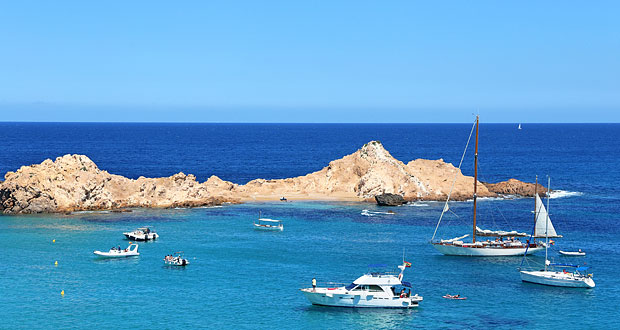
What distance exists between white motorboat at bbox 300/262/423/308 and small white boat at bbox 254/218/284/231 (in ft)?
112

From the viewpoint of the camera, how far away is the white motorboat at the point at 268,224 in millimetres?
96044

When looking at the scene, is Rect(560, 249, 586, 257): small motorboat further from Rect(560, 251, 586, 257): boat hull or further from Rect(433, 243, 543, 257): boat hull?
Rect(433, 243, 543, 257): boat hull

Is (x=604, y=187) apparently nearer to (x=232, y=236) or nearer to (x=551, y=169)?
(x=551, y=169)

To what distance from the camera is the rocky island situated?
357ft

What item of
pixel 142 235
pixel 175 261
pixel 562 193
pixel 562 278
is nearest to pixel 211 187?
pixel 142 235

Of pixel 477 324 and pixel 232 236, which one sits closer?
pixel 477 324

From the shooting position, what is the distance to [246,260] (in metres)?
78.4

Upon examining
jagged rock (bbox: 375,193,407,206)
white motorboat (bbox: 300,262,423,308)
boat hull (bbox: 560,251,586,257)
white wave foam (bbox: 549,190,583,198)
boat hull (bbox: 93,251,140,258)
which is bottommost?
boat hull (bbox: 93,251,140,258)

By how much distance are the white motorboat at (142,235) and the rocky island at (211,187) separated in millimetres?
23913

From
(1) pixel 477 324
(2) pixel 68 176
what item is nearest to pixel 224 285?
(1) pixel 477 324

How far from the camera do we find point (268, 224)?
328 ft

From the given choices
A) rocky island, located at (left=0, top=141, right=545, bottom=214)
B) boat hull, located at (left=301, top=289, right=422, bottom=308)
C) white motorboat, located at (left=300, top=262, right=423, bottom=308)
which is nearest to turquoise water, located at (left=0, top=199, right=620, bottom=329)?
boat hull, located at (left=301, top=289, right=422, bottom=308)

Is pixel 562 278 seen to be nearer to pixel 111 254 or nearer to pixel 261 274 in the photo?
pixel 261 274

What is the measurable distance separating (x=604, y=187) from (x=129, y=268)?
341ft
